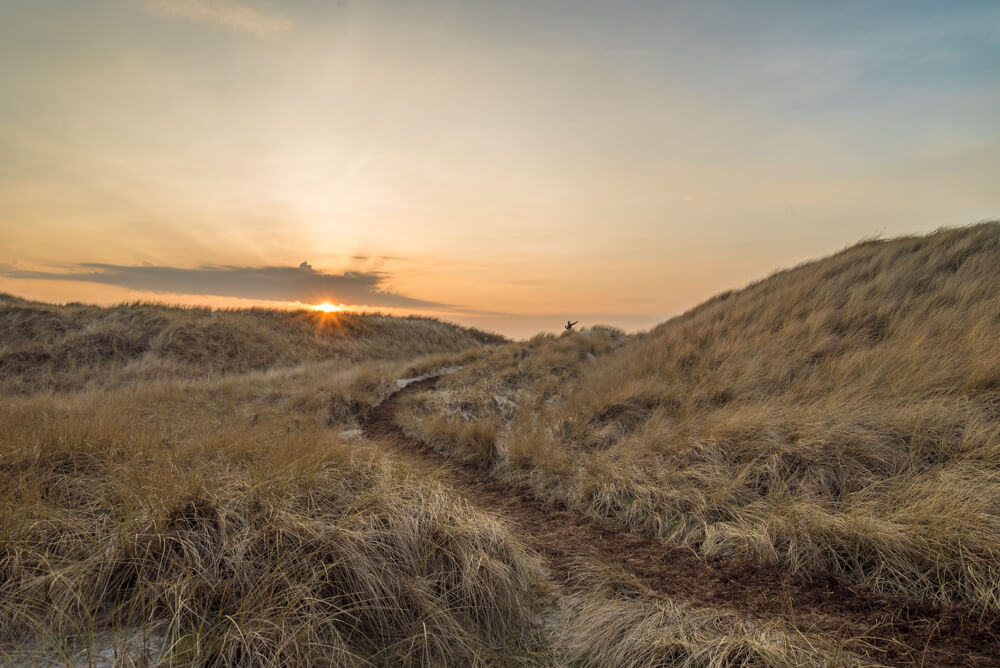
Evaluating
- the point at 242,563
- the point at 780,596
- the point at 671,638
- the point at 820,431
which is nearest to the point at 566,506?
the point at 780,596

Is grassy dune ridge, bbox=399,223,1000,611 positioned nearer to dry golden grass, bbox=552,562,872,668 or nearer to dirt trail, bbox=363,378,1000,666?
dirt trail, bbox=363,378,1000,666

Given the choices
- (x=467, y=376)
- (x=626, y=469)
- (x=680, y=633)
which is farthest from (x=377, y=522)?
(x=467, y=376)

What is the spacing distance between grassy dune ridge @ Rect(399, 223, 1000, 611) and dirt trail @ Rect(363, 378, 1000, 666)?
0.22 meters

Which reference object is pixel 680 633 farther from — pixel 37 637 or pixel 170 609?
pixel 37 637

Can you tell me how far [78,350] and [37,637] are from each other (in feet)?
83.7

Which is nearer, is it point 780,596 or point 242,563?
point 242,563

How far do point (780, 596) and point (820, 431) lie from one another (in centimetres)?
266

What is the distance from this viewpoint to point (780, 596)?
3768 mm

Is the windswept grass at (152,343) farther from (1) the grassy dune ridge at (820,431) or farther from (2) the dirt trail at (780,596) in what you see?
(2) the dirt trail at (780,596)

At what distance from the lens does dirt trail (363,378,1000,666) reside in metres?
2.94

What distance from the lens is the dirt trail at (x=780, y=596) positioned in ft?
9.64

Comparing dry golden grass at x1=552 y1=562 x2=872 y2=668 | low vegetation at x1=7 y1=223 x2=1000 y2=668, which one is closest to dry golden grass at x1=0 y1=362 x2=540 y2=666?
low vegetation at x1=7 y1=223 x2=1000 y2=668

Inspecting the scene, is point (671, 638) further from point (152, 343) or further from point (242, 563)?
point (152, 343)

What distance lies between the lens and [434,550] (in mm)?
3727
